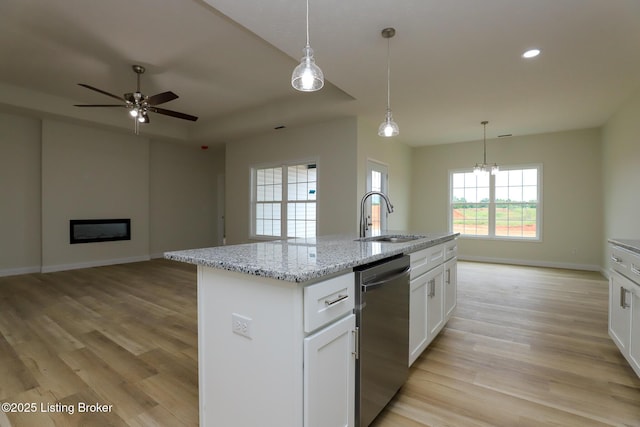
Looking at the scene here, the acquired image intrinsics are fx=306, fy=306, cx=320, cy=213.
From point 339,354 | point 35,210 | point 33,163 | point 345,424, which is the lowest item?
point 345,424

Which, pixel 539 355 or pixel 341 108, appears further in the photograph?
pixel 341 108

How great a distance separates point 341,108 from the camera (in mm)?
4617

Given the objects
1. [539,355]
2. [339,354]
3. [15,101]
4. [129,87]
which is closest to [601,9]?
[539,355]

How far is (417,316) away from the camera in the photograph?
2.14 m

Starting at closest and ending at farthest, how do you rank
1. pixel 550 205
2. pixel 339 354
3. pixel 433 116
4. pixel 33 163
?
pixel 339 354
pixel 433 116
pixel 33 163
pixel 550 205

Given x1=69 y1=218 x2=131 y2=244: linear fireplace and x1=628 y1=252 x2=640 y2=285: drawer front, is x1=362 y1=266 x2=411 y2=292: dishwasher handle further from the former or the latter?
x1=69 y1=218 x2=131 y2=244: linear fireplace

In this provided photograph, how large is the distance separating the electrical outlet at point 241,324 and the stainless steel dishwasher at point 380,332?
50 cm

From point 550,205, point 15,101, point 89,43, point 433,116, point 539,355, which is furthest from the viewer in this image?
point 550,205

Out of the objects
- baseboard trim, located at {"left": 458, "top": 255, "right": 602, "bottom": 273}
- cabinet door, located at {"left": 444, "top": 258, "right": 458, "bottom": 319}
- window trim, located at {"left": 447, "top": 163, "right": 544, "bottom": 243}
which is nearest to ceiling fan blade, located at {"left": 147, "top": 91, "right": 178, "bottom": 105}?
cabinet door, located at {"left": 444, "top": 258, "right": 458, "bottom": 319}

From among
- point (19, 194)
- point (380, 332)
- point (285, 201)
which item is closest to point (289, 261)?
point (380, 332)

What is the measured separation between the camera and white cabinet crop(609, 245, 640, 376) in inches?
77.0

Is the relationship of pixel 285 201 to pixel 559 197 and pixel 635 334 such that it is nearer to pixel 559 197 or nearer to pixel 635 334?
pixel 635 334

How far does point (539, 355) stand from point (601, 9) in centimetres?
267

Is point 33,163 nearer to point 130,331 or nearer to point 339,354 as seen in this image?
point 130,331
